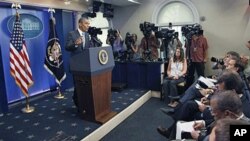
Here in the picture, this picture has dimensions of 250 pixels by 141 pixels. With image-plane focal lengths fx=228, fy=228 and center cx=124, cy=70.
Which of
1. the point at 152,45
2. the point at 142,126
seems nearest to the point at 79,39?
the point at 142,126

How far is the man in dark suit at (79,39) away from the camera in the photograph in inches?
129

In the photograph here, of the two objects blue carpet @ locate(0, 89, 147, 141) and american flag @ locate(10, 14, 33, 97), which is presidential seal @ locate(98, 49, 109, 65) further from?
american flag @ locate(10, 14, 33, 97)

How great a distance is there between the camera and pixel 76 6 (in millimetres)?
5402

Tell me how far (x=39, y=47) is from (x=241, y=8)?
4.65 meters

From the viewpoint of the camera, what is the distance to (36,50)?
4.72 m

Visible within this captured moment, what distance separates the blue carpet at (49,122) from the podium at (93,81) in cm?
20

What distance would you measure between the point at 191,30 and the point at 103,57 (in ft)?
9.65

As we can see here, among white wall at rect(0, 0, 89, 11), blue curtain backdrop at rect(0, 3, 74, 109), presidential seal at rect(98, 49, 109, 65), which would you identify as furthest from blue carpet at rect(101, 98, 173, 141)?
white wall at rect(0, 0, 89, 11)

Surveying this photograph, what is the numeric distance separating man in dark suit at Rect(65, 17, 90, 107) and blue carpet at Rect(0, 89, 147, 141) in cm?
104

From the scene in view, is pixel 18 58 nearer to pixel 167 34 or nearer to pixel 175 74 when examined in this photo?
pixel 175 74

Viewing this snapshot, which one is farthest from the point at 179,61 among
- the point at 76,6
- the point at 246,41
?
the point at 76,6

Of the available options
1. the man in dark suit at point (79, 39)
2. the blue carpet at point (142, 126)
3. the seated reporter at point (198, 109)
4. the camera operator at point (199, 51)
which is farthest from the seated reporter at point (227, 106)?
the camera operator at point (199, 51)

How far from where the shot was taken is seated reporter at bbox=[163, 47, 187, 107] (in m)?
4.50

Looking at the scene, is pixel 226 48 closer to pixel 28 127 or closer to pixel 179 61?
pixel 179 61
